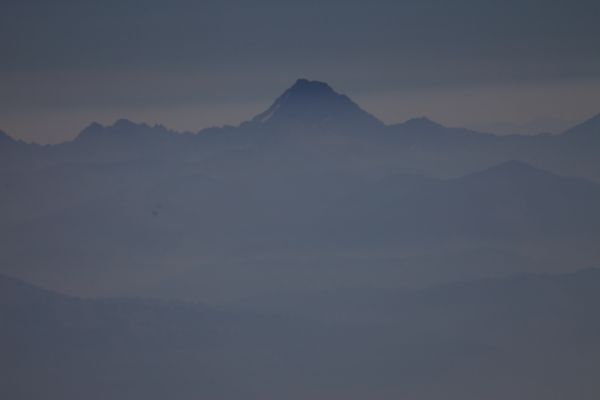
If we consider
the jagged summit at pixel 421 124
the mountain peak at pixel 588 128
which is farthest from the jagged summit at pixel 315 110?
the mountain peak at pixel 588 128

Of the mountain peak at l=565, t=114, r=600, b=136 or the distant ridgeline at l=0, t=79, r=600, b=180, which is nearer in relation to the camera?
the distant ridgeline at l=0, t=79, r=600, b=180

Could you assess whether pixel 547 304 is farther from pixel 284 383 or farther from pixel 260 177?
pixel 260 177

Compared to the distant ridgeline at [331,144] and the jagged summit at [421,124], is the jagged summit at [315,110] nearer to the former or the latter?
the distant ridgeline at [331,144]

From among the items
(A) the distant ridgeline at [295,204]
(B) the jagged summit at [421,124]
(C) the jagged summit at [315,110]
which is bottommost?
(A) the distant ridgeline at [295,204]

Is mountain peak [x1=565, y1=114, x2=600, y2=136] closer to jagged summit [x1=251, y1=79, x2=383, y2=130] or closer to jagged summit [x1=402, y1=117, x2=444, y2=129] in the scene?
jagged summit [x1=402, y1=117, x2=444, y2=129]

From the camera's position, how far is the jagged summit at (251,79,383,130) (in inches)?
199

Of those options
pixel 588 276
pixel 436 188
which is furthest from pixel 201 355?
pixel 588 276

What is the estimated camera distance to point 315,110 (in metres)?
5.14

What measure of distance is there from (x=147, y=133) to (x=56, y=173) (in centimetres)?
75

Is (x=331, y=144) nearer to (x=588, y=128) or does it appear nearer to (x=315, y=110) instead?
(x=315, y=110)

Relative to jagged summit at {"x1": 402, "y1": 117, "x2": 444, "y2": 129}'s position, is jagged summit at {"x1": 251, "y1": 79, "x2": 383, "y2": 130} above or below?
above

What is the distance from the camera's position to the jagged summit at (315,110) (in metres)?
5.06

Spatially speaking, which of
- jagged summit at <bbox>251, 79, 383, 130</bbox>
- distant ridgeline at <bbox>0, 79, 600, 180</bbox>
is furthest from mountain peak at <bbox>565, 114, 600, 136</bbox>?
jagged summit at <bbox>251, 79, 383, 130</bbox>

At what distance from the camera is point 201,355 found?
15.5ft
